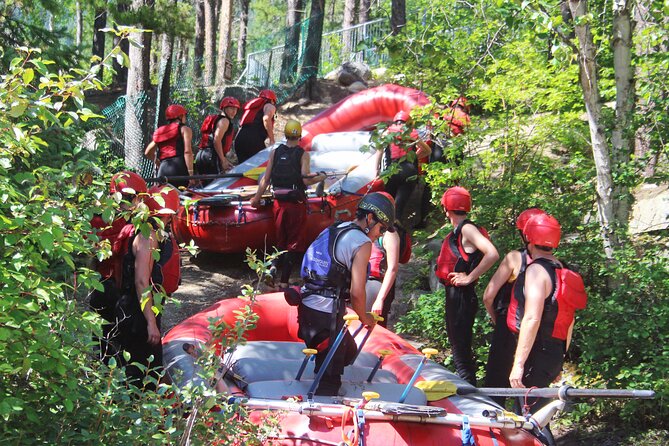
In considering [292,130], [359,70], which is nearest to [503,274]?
[292,130]

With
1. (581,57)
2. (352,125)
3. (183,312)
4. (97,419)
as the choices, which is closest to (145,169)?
(352,125)

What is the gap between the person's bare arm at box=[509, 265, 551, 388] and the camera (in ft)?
16.2

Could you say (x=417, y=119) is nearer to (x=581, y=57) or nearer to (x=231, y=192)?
(x=581, y=57)

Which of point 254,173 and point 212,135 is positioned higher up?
point 212,135

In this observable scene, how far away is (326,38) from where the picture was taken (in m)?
25.2

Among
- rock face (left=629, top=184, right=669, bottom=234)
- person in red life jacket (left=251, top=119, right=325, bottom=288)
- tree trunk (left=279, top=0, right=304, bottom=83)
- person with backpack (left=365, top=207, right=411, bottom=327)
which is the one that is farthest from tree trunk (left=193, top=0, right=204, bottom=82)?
person with backpack (left=365, top=207, right=411, bottom=327)

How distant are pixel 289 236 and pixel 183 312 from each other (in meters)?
1.32

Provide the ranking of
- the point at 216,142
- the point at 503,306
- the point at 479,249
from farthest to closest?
the point at 216,142
the point at 479,249
the point at 503,306

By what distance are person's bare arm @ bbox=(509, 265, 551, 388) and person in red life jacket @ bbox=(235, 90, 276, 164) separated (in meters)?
6.91

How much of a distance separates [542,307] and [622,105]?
2588mm

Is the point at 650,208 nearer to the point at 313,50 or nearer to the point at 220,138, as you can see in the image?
the point at 220,138

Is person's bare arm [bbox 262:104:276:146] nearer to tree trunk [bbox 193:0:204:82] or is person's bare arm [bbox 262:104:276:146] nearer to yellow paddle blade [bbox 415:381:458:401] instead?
yellow paddle blade [bbox 415:381:458:401]

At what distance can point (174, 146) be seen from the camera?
1001cm

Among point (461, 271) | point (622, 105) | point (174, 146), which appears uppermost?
point (622, 105)
